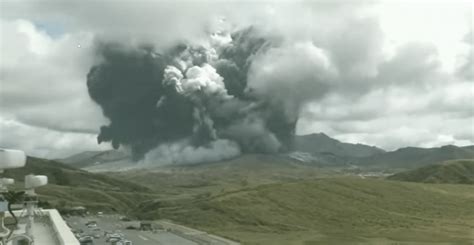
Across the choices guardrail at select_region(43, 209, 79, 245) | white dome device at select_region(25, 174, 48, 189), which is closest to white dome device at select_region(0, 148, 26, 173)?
guardrail at select_region(43, 209, 79, 245)

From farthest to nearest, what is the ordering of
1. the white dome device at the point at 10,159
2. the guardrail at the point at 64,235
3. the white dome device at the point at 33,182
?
the guardrail at the point at 64,235, the white dome device at the point at 33,182, the white dome device at the point at 10,159

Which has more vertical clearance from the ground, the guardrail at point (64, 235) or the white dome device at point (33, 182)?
the white dome device at point (33, 182)

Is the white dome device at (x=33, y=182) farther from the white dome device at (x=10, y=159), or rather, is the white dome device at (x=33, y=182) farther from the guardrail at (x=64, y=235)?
the white dome device at (x=10, y=159)

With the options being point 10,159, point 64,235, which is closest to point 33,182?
point 64,235

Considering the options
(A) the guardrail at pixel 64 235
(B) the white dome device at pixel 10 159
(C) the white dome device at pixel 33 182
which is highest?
(B) the white dome device at pixel 10 159

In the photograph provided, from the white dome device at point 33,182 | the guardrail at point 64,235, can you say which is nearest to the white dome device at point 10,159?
the guardrail at point 64,235


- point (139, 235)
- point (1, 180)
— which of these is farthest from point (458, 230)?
point (1, 180)

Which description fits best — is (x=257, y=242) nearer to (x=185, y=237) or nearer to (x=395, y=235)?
(x=185, y=237)

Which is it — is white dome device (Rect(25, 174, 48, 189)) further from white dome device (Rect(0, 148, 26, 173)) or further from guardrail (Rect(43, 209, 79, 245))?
white dome device (Rect(0, 148, 26, 173))

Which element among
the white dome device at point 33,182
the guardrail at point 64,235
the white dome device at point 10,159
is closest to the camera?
the white dome device at point 10,159

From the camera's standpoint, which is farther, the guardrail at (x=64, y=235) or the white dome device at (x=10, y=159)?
the guardrail at (x=64, y=235)
